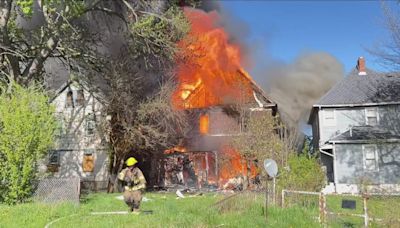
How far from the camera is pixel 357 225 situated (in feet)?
29.6

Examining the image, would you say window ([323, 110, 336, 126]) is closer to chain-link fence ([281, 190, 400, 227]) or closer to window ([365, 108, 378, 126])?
window ([365, 108, 378, 126])

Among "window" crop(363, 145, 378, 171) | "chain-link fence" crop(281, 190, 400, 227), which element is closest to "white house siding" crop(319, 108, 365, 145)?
"window" crop(363, 145, 378, 171)

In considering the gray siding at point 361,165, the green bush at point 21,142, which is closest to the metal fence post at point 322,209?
the green bush at point 21,142

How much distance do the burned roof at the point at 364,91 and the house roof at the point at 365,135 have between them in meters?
1.70

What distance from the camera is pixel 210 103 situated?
1075 inches

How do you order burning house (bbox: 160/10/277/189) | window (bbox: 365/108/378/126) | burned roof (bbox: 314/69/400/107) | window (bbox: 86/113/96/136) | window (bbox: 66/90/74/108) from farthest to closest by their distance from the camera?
window (bbox: 66/90/74/108) → window (bbox: 86/113/96/136) → burned roof (bbox: 314/69/400/107) → window (bbox: 365/108/378/126) → burning house (bbox: 160/10/277/189)

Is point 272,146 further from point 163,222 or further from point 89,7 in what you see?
point 89,7

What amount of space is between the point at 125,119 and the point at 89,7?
656cm

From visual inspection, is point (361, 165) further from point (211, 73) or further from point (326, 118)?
point (211, 73)

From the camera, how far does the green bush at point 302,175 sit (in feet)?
40.3

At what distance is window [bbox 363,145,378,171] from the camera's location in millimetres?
23062

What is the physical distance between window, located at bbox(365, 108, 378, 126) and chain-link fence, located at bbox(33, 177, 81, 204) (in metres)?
19.4

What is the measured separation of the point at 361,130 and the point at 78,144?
63.1ft

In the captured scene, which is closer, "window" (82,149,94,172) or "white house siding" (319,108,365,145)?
"white house siding" (319,108,365,145)
